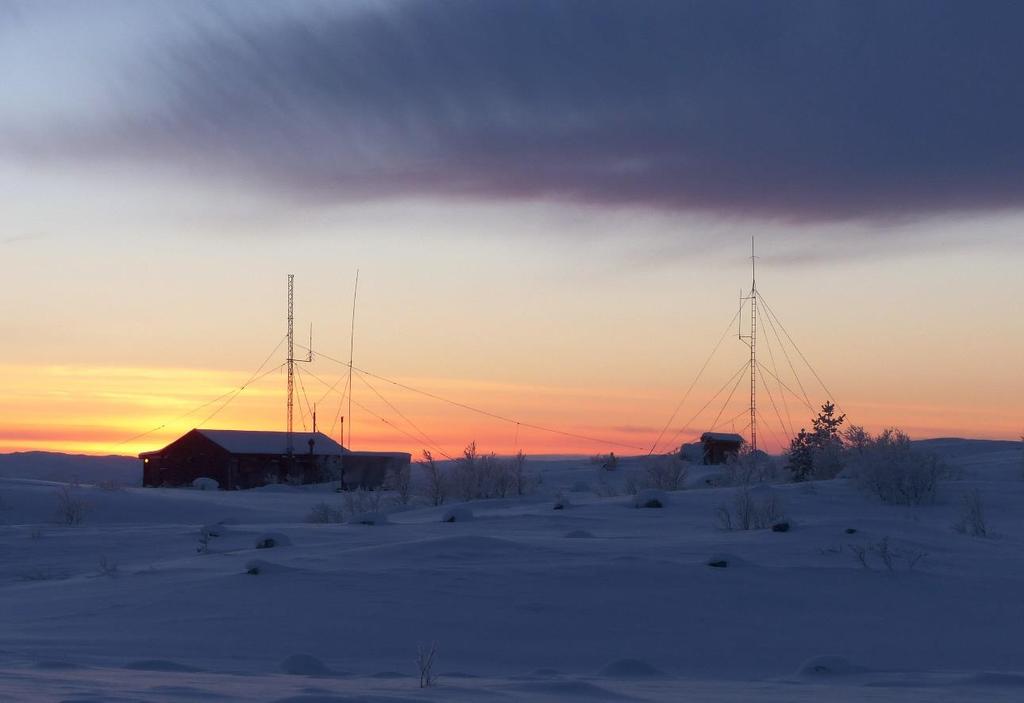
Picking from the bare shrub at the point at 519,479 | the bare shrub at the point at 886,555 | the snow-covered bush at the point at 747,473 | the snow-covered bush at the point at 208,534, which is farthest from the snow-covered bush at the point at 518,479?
the bare shrub at the point at 886,555

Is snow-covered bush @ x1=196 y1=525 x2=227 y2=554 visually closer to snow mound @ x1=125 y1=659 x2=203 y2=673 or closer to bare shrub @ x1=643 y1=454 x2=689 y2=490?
snow mound @ x1=125 y1=659 x2=203 y2=673

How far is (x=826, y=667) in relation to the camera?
358 inches

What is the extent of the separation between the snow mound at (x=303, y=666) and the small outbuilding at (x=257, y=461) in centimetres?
3992

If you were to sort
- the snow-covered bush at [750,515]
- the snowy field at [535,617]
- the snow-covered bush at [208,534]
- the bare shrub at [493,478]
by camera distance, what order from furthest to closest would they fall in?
the bare shrub at [493,478] < the snow-covered bush at [750,515] < the snow-covered bush at [208,534] < the snowy field at [535,617]

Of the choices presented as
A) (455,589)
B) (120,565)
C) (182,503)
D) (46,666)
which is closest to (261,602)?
(455,589)

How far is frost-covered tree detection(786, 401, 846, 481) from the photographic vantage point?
3009cm

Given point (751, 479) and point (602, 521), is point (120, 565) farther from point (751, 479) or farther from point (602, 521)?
point (751, 479)

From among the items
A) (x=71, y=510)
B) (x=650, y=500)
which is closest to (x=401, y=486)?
(x=71, y=510)

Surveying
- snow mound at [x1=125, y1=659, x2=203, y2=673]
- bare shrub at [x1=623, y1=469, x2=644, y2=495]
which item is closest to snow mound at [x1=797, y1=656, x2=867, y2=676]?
snow mound at [x1=125, y1=659, x2=203, y2=673]

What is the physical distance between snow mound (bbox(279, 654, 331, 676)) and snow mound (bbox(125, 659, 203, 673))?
618 mm

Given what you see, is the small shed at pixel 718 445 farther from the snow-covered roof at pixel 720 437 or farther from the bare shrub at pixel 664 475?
the bare shrub at pixel 664 475

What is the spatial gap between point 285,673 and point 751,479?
78.4ft

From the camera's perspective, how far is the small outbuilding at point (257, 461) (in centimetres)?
4988

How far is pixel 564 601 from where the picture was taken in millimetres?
11578
